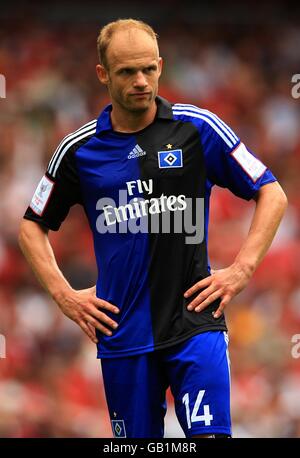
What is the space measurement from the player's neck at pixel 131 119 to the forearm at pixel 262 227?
0.64 m

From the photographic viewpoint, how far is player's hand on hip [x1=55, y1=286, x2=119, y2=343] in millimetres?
5156

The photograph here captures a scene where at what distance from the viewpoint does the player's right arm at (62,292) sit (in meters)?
5.18

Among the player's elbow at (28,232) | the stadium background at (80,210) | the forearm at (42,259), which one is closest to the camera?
the forearm at (42,259)

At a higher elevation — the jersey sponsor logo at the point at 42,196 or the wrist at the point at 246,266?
the jersey sponsor logo at the point at 42,196

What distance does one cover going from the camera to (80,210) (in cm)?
1166

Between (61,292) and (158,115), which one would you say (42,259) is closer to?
(61,292)

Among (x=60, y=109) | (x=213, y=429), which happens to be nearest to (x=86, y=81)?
(x=60, y=109)

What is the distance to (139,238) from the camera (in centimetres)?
511

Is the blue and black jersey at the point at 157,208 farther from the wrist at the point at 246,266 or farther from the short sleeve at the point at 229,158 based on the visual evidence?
the wrist at the point at 246,266

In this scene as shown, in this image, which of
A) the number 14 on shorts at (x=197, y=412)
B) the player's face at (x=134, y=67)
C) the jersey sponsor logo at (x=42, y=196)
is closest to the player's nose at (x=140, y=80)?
the player's face at (x=134, y=67)

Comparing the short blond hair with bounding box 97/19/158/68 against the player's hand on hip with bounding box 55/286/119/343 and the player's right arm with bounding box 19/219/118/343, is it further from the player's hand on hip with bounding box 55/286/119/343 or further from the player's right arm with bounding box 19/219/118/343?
the player's hand on hip with bounding box 55/286/119/343

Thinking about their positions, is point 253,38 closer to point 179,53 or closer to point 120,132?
point 179,53

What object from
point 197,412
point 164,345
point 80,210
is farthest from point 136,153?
point 80,210

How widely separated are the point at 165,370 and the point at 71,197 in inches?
38.3
